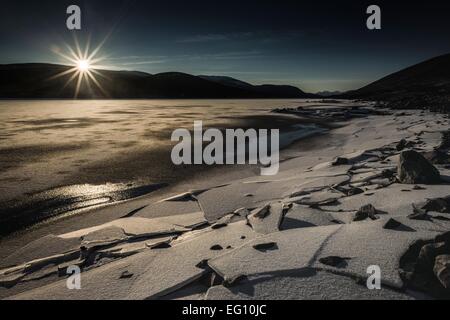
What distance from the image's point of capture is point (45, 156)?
29.3 ft

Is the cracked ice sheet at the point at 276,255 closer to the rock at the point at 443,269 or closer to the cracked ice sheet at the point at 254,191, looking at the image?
the rock at the point at 443,269

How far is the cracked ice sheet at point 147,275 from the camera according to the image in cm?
256

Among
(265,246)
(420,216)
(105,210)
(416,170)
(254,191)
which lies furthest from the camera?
(254,191)

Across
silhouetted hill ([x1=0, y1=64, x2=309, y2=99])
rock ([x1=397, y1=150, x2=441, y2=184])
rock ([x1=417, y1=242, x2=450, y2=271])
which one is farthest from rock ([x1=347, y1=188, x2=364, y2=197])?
silhouetted hill ([x1=0, y1=64, x2=309, y2=99])

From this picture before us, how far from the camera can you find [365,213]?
138 inches

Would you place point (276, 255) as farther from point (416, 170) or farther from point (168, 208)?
point (416, 170)

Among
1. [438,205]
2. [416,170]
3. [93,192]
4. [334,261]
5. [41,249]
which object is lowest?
[41,249]

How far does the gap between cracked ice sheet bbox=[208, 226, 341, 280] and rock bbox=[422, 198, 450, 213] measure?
106 cm

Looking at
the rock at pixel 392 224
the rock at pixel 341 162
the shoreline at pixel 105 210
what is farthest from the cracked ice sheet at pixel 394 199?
the shoreline at pixel 105 210

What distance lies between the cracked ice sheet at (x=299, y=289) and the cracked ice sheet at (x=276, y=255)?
0.30 ft

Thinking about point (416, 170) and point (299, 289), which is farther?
point (416, 170)

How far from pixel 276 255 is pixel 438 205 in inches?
75.8

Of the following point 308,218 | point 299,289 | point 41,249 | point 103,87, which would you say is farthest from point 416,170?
point 103,87
